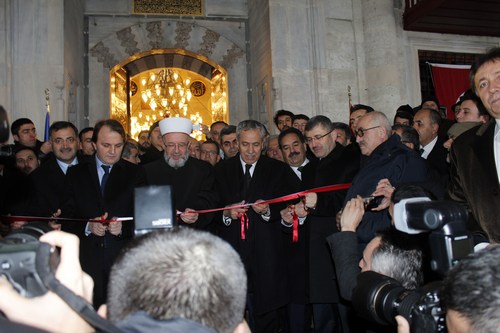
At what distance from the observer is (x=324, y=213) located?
420cm

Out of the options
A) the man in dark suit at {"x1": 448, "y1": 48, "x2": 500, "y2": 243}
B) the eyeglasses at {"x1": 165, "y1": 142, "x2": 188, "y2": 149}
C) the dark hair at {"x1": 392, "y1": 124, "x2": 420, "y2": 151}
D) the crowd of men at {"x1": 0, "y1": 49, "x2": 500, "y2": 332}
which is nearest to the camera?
the man in dark suit at {"x1": 448, "y1": 48, "x2": 500, "y2": 243}

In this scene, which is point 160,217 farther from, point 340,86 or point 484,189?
point 340,86

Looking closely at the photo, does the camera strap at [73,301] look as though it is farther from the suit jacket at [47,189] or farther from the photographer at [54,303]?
the suit jacket at [47,189]

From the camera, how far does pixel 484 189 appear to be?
284cm

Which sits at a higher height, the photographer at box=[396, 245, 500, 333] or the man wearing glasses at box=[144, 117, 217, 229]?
the man wearing glasses at box=[144, 117, 217, 229]

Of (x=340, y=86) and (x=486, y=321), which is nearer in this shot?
(x=486, y=321)

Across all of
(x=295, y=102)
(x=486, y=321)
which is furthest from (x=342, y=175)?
(x=295, y=102)

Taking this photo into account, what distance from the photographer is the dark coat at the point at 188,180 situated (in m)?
4.31

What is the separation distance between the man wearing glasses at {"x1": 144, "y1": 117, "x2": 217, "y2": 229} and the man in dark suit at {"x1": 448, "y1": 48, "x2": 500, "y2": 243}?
2.09 m

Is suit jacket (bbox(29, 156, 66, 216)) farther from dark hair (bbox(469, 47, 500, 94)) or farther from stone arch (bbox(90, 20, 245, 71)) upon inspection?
stone arch (bbox(90, 20, 245, 71))

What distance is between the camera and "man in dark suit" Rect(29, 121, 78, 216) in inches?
173

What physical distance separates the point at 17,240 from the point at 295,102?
8578 mm

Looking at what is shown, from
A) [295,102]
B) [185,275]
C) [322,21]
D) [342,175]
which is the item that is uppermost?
[322,21]

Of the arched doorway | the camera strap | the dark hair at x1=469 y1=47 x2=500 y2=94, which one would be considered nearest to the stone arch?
the arched doorway
